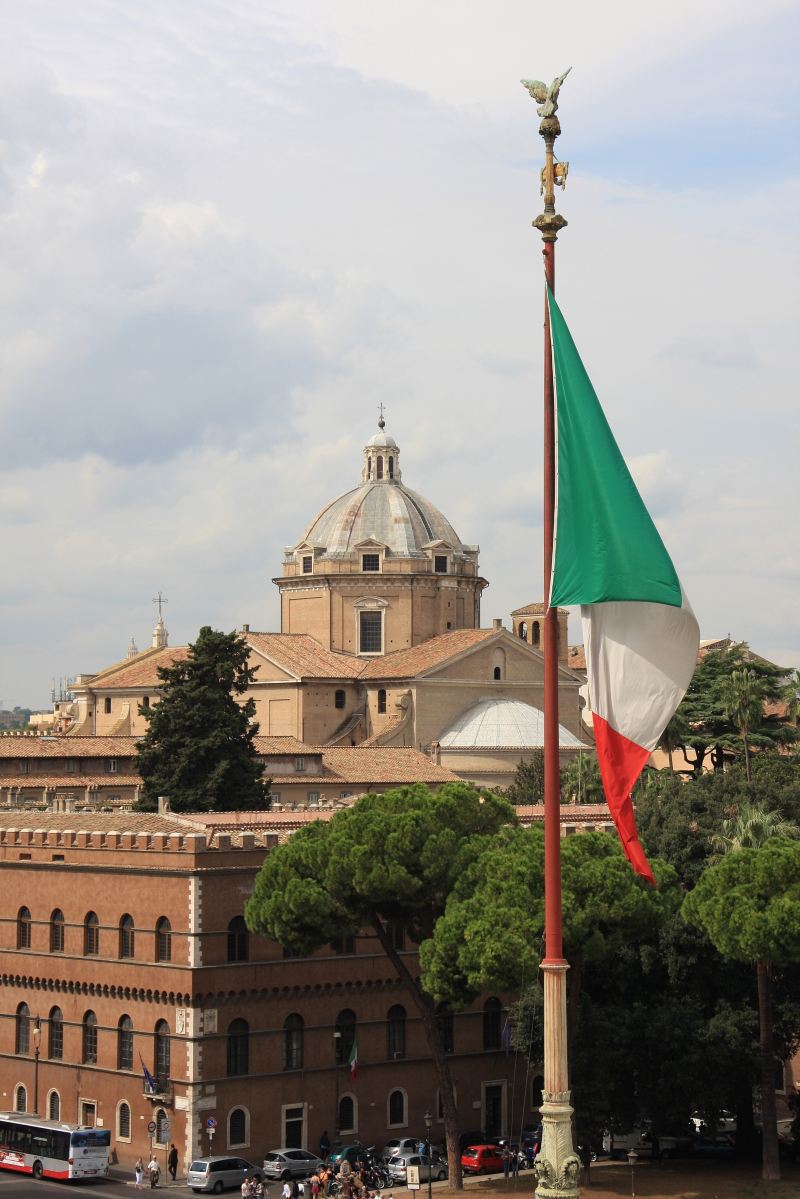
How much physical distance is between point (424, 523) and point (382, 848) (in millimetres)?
58087

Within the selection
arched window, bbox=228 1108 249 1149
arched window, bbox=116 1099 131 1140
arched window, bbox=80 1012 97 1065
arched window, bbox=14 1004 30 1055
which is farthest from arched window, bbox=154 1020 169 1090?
arched window, bbox=14 1004 30 1055

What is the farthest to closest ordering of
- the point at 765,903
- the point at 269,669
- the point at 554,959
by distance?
1. the point at 269,669
2. the point at 765,903
3. the point at 554,959

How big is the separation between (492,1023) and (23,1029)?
458 inches

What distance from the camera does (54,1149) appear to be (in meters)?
42.3

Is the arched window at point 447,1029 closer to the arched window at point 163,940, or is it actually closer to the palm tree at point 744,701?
the arched window at point 163,940

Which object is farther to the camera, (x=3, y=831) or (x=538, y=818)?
(x=538, y=818)

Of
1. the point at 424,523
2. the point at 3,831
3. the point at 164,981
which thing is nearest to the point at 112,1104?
the point at 164,981

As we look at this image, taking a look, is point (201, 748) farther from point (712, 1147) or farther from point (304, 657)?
point (712, 1147)

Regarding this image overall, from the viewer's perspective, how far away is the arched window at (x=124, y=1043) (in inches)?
1793

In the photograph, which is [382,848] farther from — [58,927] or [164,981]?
[58,927]

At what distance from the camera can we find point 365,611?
95.9 m

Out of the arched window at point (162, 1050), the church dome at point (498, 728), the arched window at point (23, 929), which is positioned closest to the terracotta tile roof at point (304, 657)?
the church dome at point (498, 728)

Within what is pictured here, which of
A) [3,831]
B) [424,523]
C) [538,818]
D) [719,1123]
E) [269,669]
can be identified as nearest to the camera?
[719,1123]

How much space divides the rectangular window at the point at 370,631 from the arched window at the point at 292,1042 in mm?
49736
